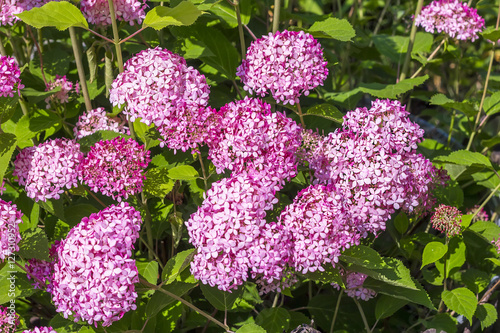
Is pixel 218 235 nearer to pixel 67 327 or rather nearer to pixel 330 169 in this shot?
pixel 330 169

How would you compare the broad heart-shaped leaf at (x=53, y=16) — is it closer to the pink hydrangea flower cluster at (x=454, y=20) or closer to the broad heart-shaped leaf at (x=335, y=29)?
the broad heart-shaped leaf at (x=335, y=29)

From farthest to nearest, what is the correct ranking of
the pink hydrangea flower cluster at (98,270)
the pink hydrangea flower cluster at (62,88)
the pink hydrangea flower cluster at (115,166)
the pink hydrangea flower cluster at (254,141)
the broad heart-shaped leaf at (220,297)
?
the pink hydrangea flower cluster at (62,88) → the broad heart-shaped leaf at (220,297) → the pink hydrangea flower cluster at (115,166) → the pink hydrangea flower cluster at (254,141) → the pink hydrangea flower cluster at (98,270)

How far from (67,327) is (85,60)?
1.10 m

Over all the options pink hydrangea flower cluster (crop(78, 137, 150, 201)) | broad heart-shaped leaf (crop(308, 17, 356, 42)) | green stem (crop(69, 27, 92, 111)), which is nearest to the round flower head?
broad heart-shaped leaf (crop(308, 17, 356, 42))

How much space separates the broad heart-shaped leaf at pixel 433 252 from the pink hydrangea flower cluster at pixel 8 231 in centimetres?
122

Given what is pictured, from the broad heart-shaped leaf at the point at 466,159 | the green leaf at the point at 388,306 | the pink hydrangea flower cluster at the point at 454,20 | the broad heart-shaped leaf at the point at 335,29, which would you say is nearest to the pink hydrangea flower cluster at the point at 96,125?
the broad heart-shaped leaf at the point at 335,29

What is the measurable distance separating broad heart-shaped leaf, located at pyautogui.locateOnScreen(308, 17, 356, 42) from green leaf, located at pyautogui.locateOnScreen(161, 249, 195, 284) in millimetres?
857

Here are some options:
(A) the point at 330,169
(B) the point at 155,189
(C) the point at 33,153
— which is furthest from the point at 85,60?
(A) the point at 330,169

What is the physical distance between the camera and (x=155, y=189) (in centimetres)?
166

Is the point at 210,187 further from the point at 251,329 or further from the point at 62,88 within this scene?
the point at 62,88

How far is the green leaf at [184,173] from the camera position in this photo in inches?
62.5

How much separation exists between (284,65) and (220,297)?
733mm

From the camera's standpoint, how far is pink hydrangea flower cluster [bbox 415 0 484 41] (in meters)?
2.28

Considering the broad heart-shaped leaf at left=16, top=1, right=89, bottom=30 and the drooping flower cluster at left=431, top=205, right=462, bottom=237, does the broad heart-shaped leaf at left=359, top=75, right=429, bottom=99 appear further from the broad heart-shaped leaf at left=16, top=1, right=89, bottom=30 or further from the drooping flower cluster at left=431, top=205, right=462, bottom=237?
the broad heart-shaped leaf at left=16, top=1, right=89, bottom=30
